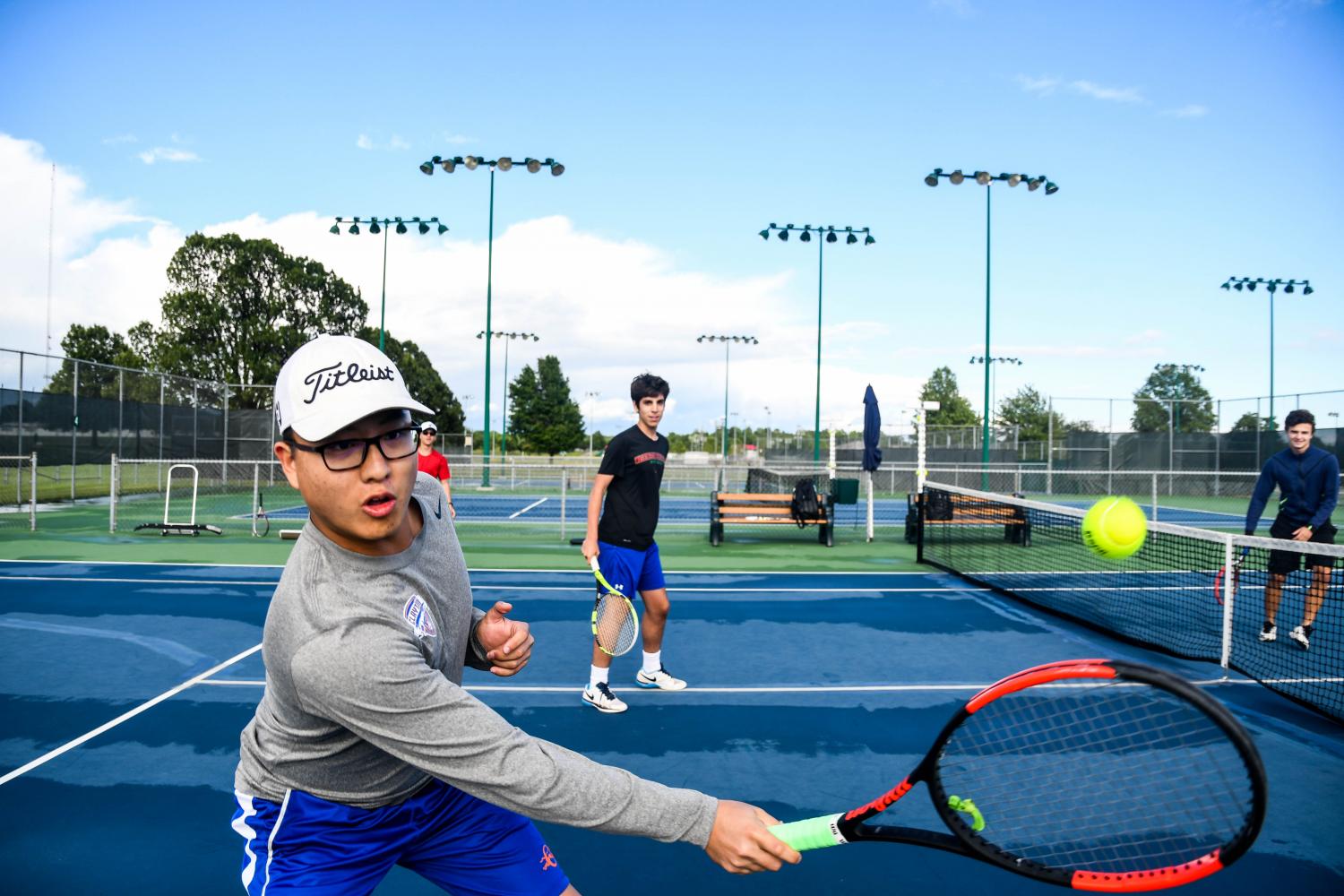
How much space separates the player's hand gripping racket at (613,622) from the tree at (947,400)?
83.0 meters

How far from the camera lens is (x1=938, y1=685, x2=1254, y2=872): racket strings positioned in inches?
134

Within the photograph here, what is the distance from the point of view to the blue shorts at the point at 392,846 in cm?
187

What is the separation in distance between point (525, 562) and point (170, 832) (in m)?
8.04

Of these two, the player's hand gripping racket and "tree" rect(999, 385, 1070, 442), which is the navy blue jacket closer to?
the player's hand gripping racket

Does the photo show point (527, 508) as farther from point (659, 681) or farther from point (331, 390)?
point (331, 390)

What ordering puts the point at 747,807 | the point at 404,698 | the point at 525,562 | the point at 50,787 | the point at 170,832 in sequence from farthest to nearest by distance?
the point at 525,562
the point at 50,787
the point at 170,832
the point at 747,807
the point at 404,698

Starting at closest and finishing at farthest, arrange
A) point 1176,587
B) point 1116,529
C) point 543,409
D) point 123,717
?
point 123,717 < point 1116,529 < point 1176,587 < point 543,409

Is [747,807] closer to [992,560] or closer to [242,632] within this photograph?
[242,632]

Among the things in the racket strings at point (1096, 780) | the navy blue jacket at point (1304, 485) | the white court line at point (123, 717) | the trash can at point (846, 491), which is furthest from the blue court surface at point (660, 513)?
the racket strings at point (1096, 780)

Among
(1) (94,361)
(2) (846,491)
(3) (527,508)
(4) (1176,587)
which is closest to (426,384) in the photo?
(1) (94,361)

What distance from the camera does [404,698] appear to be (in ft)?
5.28

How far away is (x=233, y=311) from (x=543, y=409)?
38460 mm

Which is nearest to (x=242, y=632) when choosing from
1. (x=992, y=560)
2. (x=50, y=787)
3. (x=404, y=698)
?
(x=50, y=787)

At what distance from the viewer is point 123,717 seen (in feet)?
16.8
